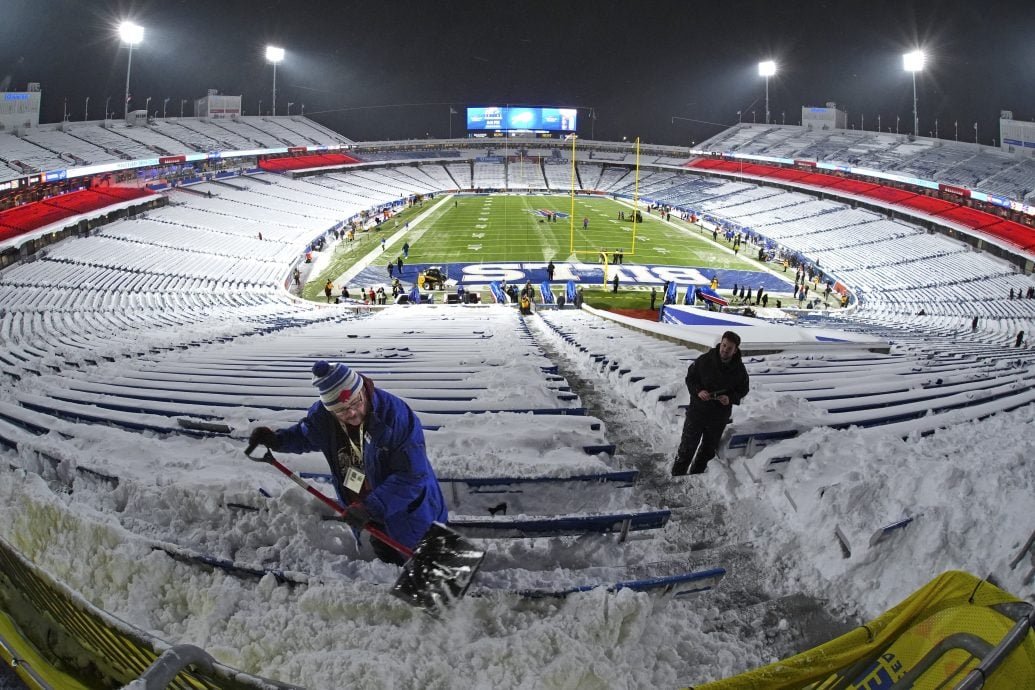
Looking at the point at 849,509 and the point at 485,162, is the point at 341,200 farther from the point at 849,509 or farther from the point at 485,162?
the point at 849,509

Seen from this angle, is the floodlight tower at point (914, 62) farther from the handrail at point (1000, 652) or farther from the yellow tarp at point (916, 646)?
the handrail at point (1000, 652)

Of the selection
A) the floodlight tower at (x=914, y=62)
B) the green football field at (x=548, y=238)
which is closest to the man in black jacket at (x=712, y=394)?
the green football field at (x=548, y=238)

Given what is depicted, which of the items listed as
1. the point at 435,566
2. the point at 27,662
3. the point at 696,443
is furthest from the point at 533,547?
the point at 27,662

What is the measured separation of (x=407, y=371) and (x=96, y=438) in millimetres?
3249

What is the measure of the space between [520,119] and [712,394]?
70.4 m

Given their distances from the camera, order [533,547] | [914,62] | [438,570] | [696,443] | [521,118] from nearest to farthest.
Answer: [438,570] → [533,547] → [696,443] → [914,62] → [521,118]

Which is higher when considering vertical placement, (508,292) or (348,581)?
(508,292)

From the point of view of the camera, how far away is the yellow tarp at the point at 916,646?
1.77m

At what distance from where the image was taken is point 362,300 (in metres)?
25.7

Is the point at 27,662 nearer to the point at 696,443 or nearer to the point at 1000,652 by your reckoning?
the point at 1000,652

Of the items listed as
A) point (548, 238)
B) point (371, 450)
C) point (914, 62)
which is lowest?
point (371, 450)

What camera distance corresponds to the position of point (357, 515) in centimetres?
275

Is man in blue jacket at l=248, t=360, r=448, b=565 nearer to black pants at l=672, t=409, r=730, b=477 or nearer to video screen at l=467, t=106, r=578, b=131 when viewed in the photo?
black pants at l=672, t=409, r=730, b=477

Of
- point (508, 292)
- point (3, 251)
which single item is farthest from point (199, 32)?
point (508, 292)
